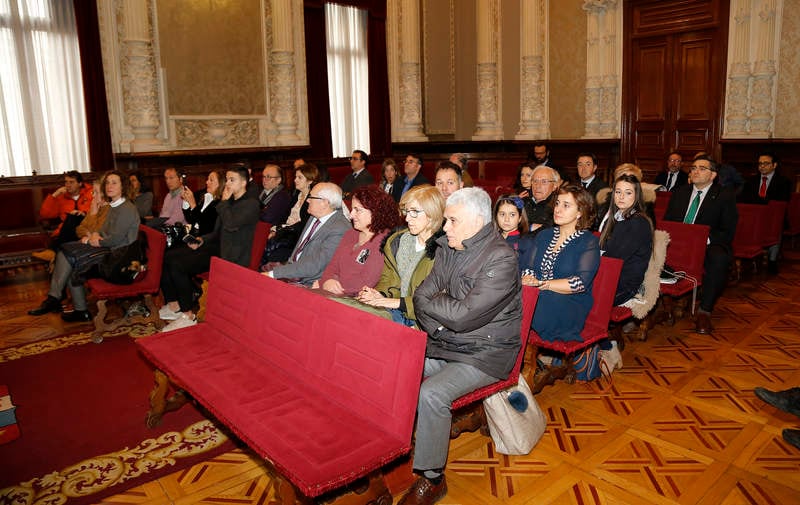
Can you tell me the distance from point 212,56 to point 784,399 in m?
9.10

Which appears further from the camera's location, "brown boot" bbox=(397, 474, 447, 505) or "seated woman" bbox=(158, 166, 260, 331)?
"seated woman" bbox=(158, 166, 260, 331)

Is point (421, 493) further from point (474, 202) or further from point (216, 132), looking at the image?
point (216, 132)

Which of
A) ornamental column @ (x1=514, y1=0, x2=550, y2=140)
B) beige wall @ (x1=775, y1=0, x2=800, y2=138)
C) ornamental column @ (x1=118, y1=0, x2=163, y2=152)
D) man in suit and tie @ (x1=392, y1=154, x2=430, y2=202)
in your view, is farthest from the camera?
ornamental column @ (x1=514, y1=0, x2=550, y2=140)

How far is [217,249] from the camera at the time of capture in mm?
5812

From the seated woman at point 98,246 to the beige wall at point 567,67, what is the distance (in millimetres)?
8288

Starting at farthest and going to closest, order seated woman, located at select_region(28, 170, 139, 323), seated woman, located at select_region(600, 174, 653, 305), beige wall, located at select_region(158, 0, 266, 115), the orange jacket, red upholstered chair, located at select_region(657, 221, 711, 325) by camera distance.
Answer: beige wall, located at select_region(158, 0, 266, 115) < the orange jacket < seated woman, located at select_region(28, 170, 139, 323) < red upholstered chair, located at select_region(657, 221, 711, 325) < seated woman, located at select_region(600, 174, 653, 305)

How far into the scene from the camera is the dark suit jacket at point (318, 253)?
4410 millimetres

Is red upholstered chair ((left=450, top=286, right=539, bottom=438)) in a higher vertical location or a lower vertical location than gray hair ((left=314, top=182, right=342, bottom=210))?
lower

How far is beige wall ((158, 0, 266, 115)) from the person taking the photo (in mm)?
9445

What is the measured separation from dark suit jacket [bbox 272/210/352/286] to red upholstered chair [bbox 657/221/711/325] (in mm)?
2609

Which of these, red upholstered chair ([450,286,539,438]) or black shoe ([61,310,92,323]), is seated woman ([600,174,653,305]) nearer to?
red upholstered chair ([450,286,539,438])

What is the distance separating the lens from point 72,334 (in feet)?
18.0

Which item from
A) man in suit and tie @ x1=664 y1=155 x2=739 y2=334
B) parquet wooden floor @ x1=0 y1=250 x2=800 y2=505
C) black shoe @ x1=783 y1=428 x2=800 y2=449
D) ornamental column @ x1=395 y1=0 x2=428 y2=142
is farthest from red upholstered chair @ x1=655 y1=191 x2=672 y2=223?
ornamental column @ x1=395 y1=0 x2=428 y2=142

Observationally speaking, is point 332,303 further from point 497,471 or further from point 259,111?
point 259,111
